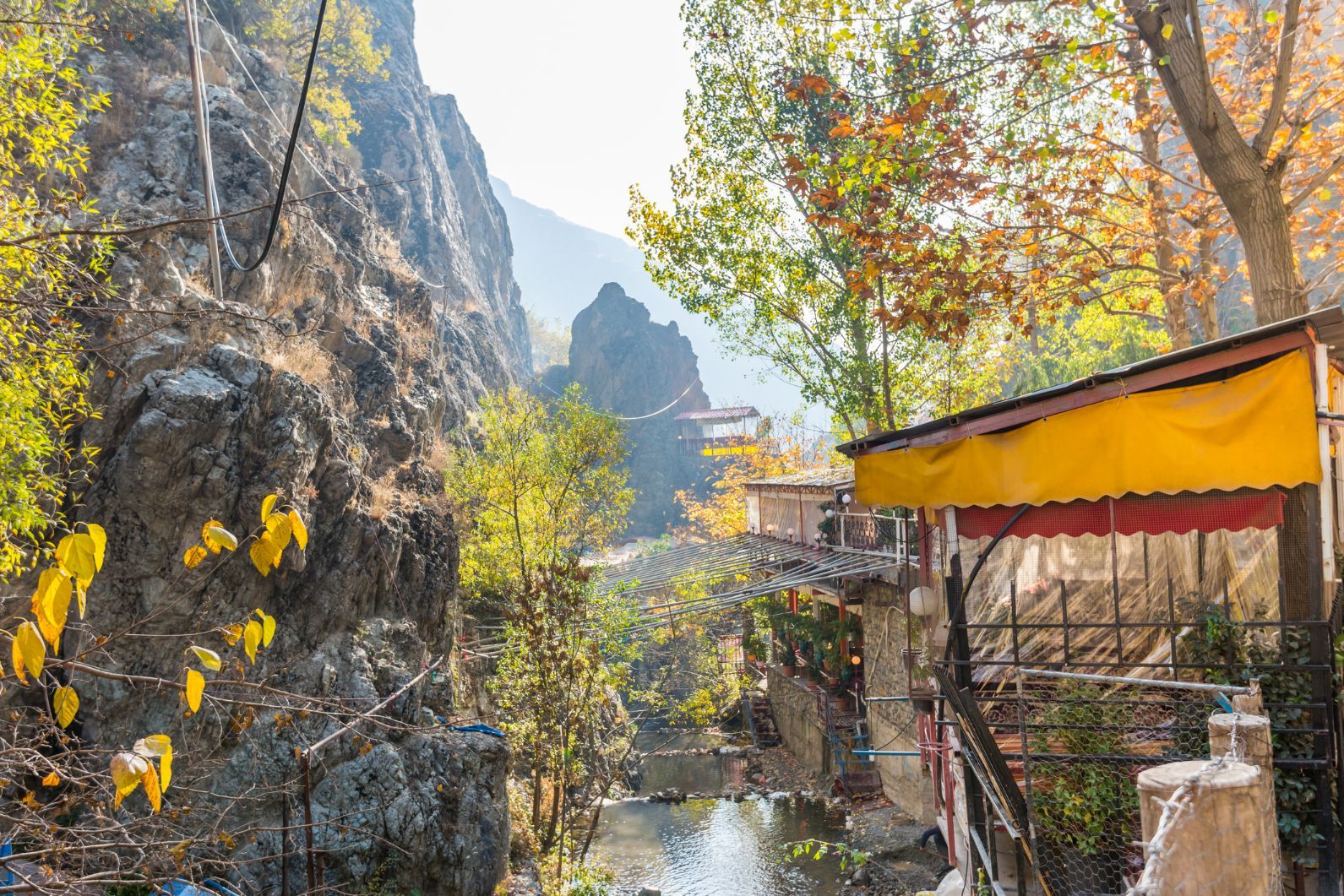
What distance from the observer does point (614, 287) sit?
67.5m

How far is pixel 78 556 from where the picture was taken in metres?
1.85

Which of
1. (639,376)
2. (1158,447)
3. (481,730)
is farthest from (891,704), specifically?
(639,376)

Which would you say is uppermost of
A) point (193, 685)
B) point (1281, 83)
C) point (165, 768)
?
→ point (1281, 83)

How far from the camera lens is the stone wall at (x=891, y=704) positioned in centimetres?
1553

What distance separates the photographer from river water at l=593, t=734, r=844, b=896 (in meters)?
15.8

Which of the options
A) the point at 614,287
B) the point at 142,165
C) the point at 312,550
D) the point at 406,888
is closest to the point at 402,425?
the point at 312,550

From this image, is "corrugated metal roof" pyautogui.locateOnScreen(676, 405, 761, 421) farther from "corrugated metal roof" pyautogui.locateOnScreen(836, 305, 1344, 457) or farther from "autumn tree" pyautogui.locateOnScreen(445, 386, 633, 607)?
"corrugated metal roof" pyautogui.locateOnScreen(836, 305, 1344, 457)

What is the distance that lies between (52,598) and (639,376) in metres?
65.6

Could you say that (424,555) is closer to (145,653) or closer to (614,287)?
(145,653)

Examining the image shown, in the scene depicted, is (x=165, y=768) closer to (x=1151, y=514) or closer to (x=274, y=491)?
(x=1151, y=514)

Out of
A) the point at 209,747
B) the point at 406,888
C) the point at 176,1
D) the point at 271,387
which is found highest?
the point at 176,1

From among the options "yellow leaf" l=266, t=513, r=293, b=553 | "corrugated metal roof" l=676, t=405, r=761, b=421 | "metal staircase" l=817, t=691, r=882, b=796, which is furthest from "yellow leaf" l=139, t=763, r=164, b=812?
"corrugated metal roof" l=676, t=405, r=761, b=421

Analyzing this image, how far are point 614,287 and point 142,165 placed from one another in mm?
54131

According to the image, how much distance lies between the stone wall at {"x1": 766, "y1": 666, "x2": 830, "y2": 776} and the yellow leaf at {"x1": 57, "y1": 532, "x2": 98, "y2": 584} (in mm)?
20327
